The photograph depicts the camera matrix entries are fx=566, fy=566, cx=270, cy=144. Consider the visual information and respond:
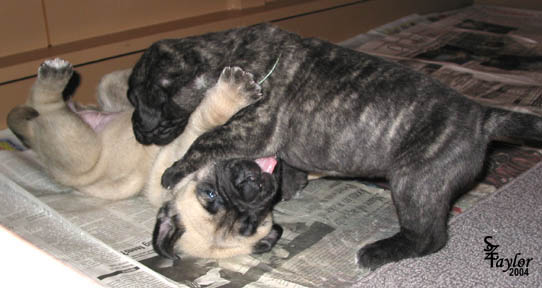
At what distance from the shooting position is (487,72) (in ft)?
14.3

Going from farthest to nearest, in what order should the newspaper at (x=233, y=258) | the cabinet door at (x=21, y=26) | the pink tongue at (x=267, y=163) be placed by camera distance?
the cabinet door at (x=21, y=26), the pink tongue at (x=267, y=163), the newspaper at (x=233, y=258)

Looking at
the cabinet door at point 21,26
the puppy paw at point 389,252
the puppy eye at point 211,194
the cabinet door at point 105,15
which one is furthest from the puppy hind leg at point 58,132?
the puppy paw at point 389,252

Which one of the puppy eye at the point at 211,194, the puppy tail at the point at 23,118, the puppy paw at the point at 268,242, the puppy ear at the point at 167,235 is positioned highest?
the puppy tail at the point at 23,118

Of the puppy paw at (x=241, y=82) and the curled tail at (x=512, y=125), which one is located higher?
the puppy paw at (x=241, y=82)

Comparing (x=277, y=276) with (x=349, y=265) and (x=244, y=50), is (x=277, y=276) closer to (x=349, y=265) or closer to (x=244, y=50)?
(x=349, y=265)

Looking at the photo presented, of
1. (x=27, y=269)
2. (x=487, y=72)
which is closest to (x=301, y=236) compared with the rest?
(x=27, y=269)

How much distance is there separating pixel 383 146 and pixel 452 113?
0.32 meters

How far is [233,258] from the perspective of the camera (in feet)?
8.27

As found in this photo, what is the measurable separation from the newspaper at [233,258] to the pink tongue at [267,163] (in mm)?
324

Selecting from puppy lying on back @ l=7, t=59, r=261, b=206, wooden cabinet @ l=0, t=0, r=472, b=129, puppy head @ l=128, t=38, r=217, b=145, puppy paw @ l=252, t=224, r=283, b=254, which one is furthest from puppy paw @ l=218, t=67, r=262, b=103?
wooden cabinet @ l=0, t=0, r=472, b=129

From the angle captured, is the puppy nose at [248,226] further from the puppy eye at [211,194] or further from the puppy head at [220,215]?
the puppy eye at [211,194]

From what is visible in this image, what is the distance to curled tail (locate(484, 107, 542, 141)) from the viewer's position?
232 centimetres

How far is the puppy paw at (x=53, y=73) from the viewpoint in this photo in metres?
2.95

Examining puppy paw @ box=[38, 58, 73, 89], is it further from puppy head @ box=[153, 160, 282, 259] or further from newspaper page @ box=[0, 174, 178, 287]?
puppy head @ box=[153, 160, 282, 259]
